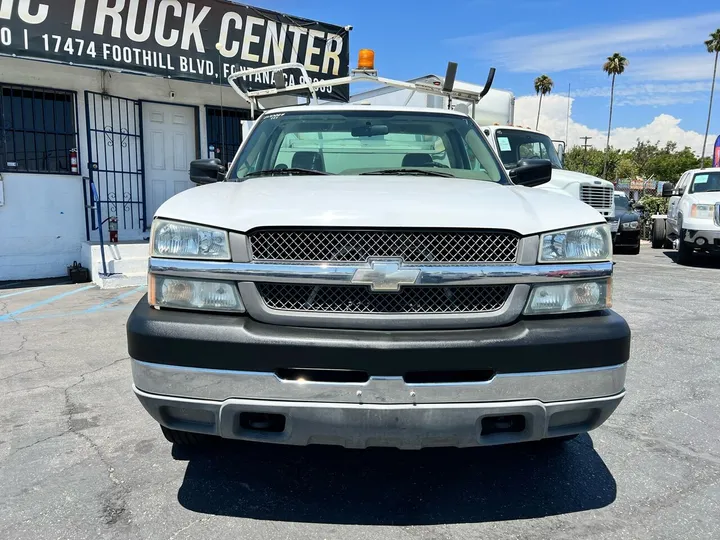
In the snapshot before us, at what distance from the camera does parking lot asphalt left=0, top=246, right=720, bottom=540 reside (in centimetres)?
238

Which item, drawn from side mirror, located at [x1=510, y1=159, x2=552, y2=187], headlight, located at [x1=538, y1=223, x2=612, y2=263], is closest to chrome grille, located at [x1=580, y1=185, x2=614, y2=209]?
side mirror, located at [x1=510, y1=159, x2=552, y2=187]

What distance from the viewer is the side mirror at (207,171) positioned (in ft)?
11.9

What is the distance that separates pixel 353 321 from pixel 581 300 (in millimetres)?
968

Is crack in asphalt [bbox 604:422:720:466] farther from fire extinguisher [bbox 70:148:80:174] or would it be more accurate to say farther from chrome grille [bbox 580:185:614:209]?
fire extinguisher [bbox 70:148:80:174]

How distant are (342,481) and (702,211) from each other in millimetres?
10542

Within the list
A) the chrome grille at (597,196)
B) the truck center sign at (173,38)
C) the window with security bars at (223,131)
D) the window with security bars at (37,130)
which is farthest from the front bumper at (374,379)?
the window with security bars at (223,131)

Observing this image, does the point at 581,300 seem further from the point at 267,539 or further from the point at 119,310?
the point at 119,310

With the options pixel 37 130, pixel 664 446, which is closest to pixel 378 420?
pixel 664 446

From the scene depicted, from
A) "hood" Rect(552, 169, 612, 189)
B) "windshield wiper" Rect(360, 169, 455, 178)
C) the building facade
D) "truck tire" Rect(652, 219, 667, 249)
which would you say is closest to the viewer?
"windshield wiper" Rect(360, 169, 455, 178)

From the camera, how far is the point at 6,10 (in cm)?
761

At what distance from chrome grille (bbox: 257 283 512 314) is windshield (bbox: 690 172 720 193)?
11.1m

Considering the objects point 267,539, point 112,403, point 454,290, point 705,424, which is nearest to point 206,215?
point 454,290

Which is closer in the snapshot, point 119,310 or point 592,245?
point 592,245

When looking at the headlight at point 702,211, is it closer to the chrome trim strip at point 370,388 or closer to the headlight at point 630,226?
the headlight at point 630,226
